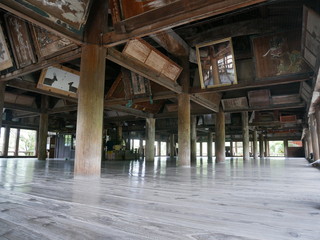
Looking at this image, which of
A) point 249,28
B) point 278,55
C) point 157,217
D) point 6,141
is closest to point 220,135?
point 278,55

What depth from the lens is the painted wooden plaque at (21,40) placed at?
5.98 meters

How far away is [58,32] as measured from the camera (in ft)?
14.5

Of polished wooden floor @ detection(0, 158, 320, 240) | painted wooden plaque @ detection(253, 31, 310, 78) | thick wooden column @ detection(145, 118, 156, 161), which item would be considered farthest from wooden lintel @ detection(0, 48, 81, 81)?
thick wooden column @ detection(145, 118, 156, 161)

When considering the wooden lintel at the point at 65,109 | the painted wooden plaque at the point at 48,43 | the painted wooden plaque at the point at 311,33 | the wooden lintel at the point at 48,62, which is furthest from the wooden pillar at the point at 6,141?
the painted wooden plaque at the point at 311,33

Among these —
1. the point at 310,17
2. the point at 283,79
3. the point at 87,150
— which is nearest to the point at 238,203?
the point at 87,150

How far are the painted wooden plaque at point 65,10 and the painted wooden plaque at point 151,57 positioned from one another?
1.46 metres

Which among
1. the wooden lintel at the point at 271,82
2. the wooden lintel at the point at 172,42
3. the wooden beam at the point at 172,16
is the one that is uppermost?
the wooden lintel at the point at 172,42

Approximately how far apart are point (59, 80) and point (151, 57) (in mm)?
3883

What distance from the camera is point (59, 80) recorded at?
830 cm

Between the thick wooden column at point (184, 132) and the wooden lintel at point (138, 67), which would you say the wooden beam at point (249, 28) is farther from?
the thick wooden column at point (184, 132)

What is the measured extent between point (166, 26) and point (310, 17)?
299 centimetres

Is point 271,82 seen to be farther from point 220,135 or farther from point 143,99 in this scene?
point 220,135

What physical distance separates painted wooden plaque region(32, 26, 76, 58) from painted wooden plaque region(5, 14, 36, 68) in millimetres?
285

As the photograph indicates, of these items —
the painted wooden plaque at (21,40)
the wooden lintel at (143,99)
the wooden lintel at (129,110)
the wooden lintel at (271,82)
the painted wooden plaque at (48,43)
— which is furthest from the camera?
the wooden lintel at (129,110)
